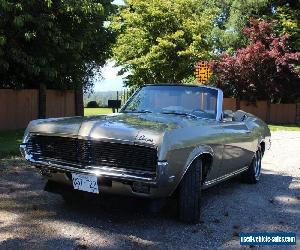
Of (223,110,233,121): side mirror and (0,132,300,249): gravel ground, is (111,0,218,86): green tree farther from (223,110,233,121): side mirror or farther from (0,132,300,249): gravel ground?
(0,132,300,249): gravel ground

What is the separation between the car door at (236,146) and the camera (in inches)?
258

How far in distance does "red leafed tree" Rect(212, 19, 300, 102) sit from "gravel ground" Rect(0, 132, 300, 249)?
22690mm

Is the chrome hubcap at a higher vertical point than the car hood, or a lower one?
lower

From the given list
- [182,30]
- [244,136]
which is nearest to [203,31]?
[182,30]

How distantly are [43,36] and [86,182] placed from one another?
11612mm

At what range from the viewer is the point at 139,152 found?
502 centimetres

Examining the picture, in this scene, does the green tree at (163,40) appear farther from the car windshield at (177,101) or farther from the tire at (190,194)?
the tire at (190,194)

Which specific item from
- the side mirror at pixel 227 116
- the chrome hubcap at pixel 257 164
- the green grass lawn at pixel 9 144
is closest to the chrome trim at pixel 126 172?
the side mirror at pixel 227 116

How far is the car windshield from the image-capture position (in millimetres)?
6676

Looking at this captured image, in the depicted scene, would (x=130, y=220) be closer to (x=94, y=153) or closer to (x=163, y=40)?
(x=94, y=153)

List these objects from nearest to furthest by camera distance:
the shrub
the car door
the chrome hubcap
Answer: the car door → the chrome hubcap → the shrub

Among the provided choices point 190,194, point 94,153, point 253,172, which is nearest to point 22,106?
point 253,172

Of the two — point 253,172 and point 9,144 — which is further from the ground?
point 253,172

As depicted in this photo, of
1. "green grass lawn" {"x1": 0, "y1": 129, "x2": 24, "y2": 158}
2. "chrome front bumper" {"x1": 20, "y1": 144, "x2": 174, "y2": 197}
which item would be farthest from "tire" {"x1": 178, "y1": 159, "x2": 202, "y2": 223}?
"green grass lawn" {"x1": 0, "y1": 129, "x2": 24, "y2": 158}
